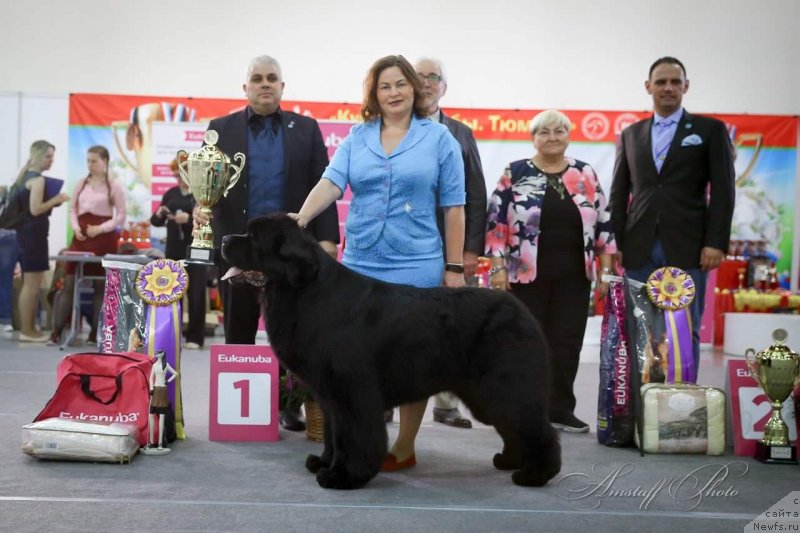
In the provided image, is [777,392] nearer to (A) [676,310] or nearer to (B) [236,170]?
(A) [676,310]

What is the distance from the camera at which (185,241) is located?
7.58m

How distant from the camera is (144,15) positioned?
1022 centimetres

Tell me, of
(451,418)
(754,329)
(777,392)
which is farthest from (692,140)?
(754,329)

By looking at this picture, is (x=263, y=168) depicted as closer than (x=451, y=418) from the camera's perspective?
Yes

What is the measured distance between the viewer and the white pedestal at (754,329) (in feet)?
25.5

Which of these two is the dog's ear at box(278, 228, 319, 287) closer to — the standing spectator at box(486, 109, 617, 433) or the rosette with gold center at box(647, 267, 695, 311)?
the standing spectator at box(486, 109, 617, 433)

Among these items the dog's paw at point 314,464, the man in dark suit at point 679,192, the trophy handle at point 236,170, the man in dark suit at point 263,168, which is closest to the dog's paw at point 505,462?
the dog's paw at point 314,464

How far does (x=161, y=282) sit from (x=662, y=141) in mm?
2773

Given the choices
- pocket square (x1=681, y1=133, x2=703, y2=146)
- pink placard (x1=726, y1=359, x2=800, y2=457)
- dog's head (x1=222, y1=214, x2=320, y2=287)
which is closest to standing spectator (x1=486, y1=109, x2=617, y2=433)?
pocket square (x1=681, y1=133, x2=703, y2=146)

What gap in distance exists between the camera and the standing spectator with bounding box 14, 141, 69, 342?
7.62 meters

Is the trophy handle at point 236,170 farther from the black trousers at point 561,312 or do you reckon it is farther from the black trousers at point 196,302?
the black trousers at point 196,302

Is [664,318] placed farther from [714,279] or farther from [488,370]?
[714,279]

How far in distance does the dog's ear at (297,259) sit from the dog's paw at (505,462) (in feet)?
3.88

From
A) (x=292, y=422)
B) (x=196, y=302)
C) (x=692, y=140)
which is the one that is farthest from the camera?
(x=196, y=302)
